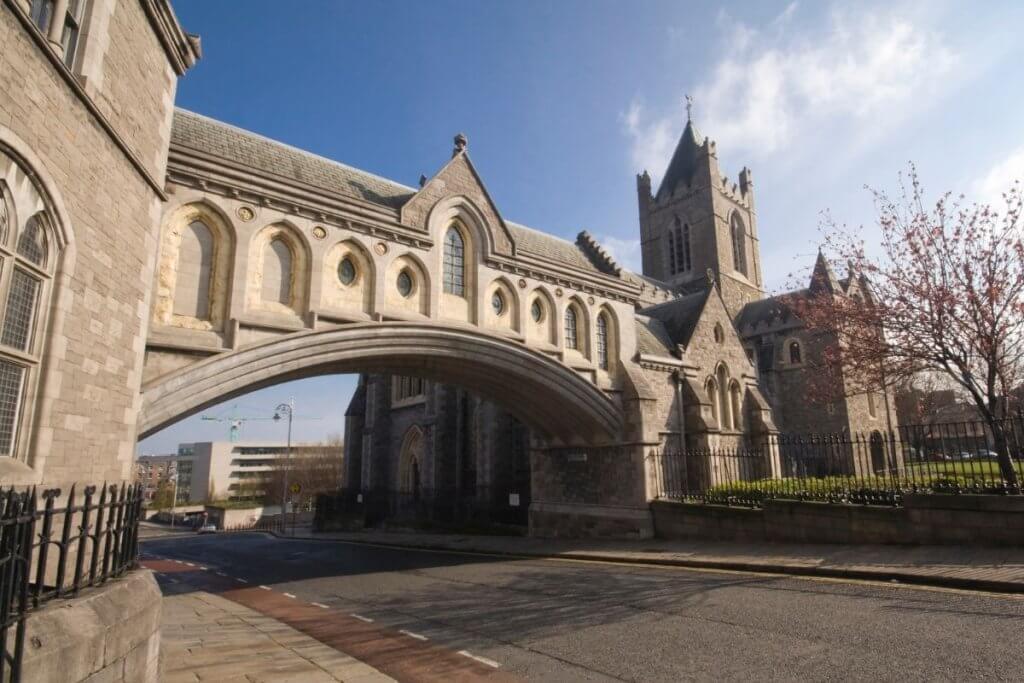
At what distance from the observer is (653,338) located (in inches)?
827

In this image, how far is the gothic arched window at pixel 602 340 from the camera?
17469mm

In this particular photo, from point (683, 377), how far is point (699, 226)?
3093cm

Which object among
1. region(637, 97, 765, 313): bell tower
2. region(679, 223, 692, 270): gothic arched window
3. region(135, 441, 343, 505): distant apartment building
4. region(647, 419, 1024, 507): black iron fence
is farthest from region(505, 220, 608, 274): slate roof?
region(135, 441, 343, 505): distant apartment building

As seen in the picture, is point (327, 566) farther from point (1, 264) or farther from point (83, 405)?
point (1, 264)

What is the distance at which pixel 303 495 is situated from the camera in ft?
211

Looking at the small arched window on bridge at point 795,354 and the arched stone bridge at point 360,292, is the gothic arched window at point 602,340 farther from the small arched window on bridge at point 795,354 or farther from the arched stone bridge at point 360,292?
the small arched window on bridge at point 795,354

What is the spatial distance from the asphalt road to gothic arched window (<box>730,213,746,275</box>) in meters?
42.8

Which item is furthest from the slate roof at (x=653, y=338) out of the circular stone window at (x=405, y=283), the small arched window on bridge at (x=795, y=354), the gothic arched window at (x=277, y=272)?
the small arched window on bridge at (x=795, y=354)

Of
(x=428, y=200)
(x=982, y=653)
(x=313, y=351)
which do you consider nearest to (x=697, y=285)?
(x=428, y=200)

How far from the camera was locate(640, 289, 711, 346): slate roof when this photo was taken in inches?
867

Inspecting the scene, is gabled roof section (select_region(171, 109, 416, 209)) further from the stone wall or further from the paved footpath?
the paved footpath

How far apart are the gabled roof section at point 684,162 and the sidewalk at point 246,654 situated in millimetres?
48876

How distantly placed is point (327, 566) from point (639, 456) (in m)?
9.12

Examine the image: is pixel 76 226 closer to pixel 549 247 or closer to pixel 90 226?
pixel 90 226
